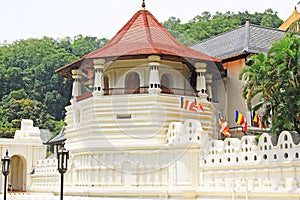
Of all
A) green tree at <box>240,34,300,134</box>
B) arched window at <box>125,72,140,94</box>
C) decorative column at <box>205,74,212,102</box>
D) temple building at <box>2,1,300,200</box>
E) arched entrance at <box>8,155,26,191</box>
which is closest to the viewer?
green tree at <box>240,34,300,134</box>

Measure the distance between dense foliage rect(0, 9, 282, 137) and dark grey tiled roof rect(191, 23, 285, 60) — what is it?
62.2 feet

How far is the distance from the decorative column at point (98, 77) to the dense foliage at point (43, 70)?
26138mm

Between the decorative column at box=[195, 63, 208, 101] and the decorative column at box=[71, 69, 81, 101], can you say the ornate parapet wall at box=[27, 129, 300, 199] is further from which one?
the decorative column at box=[71, 69, 81, 101]

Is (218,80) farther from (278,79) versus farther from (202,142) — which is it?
(278,79)

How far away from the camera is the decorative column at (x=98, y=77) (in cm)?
2317

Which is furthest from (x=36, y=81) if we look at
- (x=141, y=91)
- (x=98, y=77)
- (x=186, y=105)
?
(x=186, y=105)

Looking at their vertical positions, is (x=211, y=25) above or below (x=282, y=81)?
above

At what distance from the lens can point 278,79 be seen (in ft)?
57.2

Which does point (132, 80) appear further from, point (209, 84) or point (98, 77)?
point (209, 84)

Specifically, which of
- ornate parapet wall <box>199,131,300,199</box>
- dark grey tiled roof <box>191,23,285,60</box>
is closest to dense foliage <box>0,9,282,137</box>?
dark grey tiled roof <box>191,23,285,60</box>

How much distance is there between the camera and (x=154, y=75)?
2250cm

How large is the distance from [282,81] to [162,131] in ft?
21.3

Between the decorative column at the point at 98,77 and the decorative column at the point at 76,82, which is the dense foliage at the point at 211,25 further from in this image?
the decorative column at the point at 98,77

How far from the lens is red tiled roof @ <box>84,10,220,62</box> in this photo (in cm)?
2273
